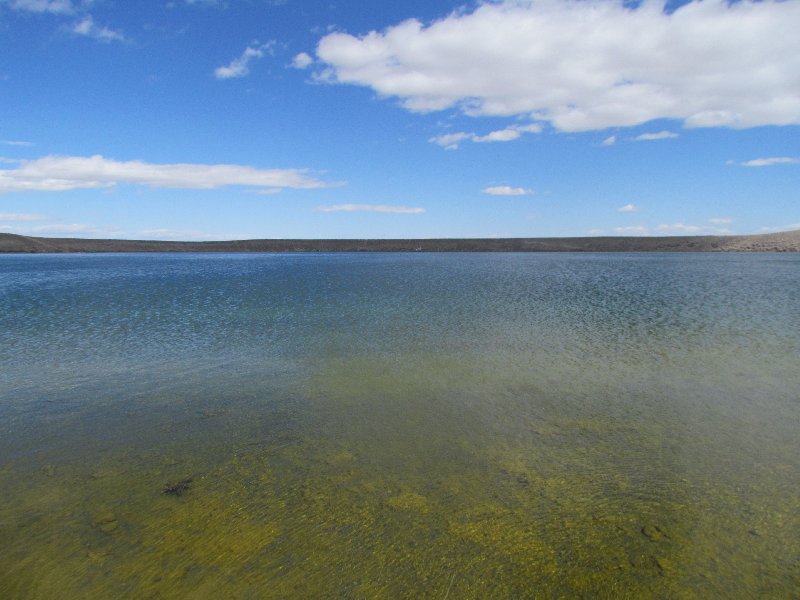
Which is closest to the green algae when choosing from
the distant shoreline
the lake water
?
the lake water

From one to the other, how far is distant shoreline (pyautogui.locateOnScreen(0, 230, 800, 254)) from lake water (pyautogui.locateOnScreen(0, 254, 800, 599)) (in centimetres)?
11728

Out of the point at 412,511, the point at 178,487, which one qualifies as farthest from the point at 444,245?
the point at 412,511

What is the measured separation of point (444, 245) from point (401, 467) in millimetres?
147558

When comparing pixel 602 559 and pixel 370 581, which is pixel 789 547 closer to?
pixel 602 559

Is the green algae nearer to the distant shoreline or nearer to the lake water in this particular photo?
the lake water

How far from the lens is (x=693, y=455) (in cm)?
771

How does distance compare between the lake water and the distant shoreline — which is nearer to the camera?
the lake water

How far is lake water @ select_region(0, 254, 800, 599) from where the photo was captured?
16.6 ft

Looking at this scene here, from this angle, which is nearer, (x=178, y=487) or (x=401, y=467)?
(x=178, y=487)

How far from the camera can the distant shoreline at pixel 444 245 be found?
368 ft

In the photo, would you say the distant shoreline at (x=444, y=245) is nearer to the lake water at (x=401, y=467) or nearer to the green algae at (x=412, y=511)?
the lake water at (x=401, y=467)

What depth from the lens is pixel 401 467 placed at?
7371mm

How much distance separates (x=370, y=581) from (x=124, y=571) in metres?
2.69

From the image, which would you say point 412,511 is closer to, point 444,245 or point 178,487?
point 178,487
